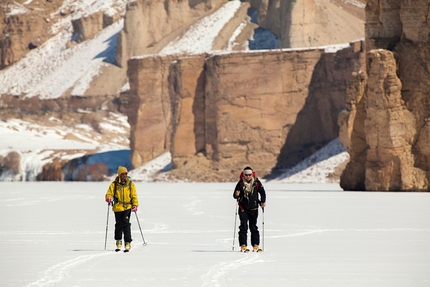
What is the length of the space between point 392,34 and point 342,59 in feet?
68.1

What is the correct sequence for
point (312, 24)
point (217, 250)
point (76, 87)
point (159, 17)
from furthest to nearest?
point (76, 87) < point (159, 17) < point (312, 24) < point (217, 250)

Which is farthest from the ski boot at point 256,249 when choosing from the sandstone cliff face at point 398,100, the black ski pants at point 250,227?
the sandstone cliff face at point 398,100

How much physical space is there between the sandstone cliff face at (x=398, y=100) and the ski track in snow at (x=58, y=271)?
25903 millimetres

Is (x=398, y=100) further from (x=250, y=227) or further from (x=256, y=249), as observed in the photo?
(x=256, y=249)

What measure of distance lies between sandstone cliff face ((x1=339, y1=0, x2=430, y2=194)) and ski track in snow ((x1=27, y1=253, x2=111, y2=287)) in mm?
25903

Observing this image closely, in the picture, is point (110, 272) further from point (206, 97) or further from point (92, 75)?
point (92, 75)

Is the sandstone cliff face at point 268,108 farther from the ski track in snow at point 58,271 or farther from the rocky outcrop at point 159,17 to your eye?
the ski track in snow at point 58,271

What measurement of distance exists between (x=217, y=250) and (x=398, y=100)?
25.3 meters

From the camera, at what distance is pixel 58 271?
1351 cm

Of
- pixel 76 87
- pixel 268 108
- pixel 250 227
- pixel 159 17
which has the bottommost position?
pixel 250 227

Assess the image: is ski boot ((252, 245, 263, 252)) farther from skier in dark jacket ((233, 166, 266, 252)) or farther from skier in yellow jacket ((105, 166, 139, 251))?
skier in yellow jacket ((105, 166, 139, 251))

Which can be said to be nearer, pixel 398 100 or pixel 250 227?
pixel 250 227

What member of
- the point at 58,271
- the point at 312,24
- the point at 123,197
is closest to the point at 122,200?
the point at 123,197

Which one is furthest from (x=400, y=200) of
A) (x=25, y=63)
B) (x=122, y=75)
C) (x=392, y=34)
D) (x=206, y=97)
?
(x=25, y=63)
